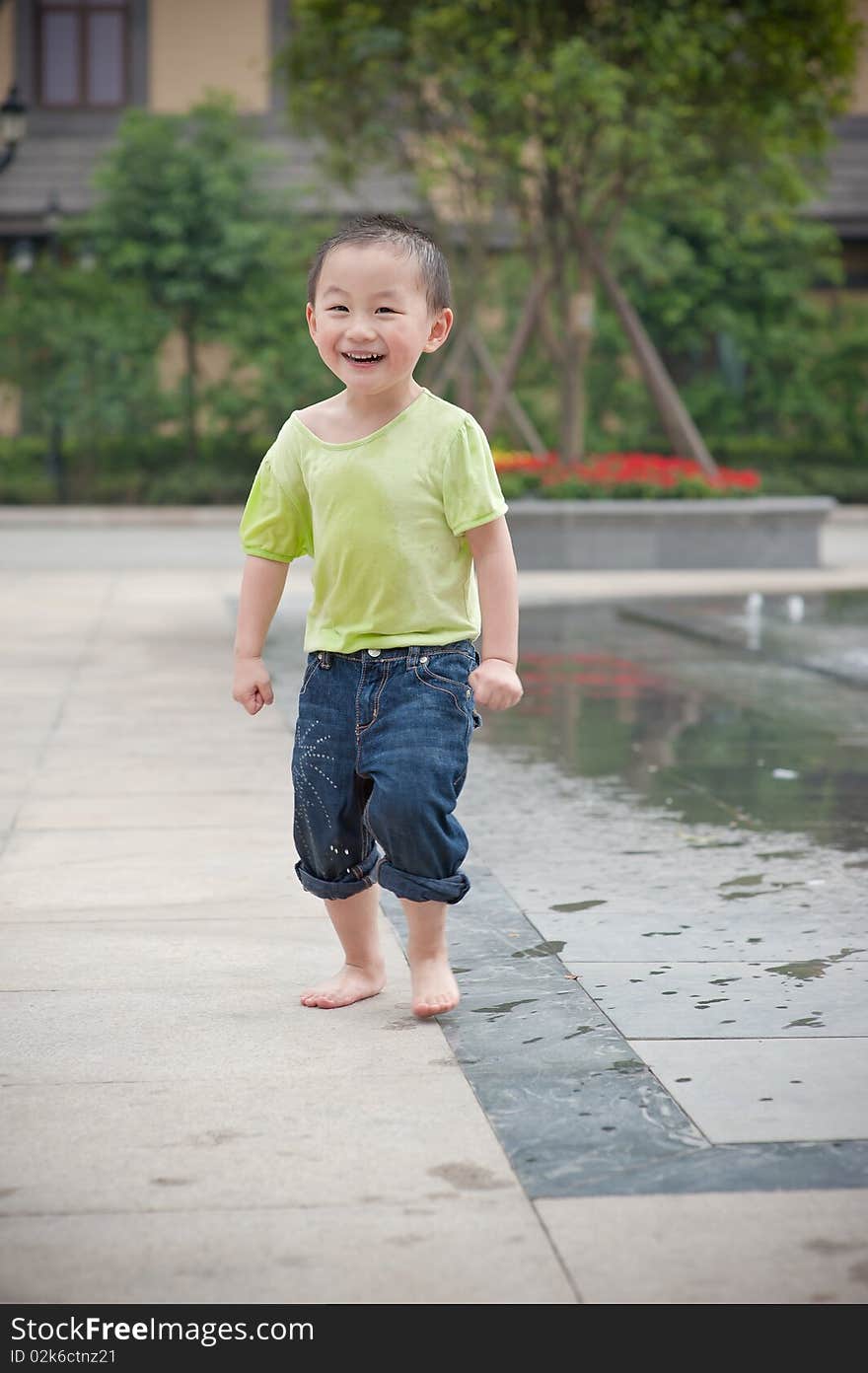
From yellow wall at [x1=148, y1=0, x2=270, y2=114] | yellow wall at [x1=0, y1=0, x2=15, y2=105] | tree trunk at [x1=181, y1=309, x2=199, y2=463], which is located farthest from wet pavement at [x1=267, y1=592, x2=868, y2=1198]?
yellow wall at [x1=0, y1=0, x2=15, y2=105]

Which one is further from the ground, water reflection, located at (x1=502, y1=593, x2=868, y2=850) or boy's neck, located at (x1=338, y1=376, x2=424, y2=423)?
boy's neck, located at (x1=338, y1=376, x2=424, y2=423)

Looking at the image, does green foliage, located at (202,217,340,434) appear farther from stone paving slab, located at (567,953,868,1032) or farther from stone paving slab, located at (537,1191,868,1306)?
stone paving slab, located at (537,1191,868,1306)

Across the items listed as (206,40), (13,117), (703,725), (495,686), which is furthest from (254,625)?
(206,40)

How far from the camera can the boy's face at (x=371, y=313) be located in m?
4.14

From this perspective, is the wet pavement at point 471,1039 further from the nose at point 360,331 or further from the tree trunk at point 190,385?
the tree trunk at point 190,385

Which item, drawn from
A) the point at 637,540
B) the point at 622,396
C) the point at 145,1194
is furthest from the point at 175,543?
the point at 145,1194

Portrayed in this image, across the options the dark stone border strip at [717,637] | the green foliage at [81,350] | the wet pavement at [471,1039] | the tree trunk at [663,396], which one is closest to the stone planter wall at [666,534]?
the tree trunk at [663,396]

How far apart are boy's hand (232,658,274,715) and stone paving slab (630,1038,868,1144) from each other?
109 centimetres

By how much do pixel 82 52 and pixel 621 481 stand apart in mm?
23602

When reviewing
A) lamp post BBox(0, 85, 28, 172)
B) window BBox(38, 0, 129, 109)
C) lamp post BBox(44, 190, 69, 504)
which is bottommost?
lamp post BBox(44, 190, 69, 504)

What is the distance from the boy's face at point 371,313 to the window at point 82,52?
125ft

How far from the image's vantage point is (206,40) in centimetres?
3975

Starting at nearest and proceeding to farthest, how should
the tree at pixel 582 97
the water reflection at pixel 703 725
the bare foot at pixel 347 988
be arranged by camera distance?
1. the bare foot at pixel 347 988
2. the water reflection at pixel 703 725
3. the tree at pixel 582 97

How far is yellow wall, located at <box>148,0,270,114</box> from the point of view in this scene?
39.7 m
